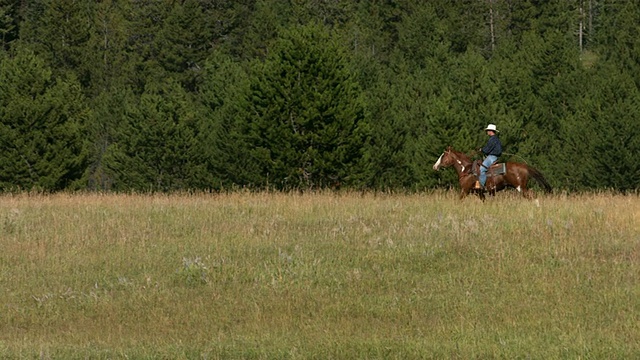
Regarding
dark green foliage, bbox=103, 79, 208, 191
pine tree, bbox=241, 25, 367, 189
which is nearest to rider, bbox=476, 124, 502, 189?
pine tree, bbox=241, 25, 367, 189

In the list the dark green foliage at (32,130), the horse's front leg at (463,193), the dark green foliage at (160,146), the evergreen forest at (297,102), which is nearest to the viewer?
the horse's front leg at (463,193)

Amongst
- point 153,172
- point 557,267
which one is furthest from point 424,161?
point 557,267

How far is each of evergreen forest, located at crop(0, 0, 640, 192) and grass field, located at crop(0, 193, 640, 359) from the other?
16733 millimetres

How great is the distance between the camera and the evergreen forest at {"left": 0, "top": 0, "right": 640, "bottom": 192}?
47.4 m

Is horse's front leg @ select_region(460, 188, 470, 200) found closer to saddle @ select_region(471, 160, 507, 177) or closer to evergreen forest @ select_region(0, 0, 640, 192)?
saddle @ select_region(471, 160, 507, 177)

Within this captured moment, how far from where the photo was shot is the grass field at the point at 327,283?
959 cm

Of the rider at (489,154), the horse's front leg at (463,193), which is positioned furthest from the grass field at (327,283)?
the rider at (489,154)

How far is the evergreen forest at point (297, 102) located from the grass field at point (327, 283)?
16.7m

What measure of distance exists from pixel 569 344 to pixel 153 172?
191ft

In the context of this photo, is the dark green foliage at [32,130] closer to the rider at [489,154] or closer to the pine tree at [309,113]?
the pine tree at [309,113]

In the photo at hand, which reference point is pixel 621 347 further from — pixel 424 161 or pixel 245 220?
pixel 424 161

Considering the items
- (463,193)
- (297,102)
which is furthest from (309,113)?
(463,193)

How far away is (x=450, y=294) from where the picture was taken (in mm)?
11812

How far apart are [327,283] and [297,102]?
1363 inches
